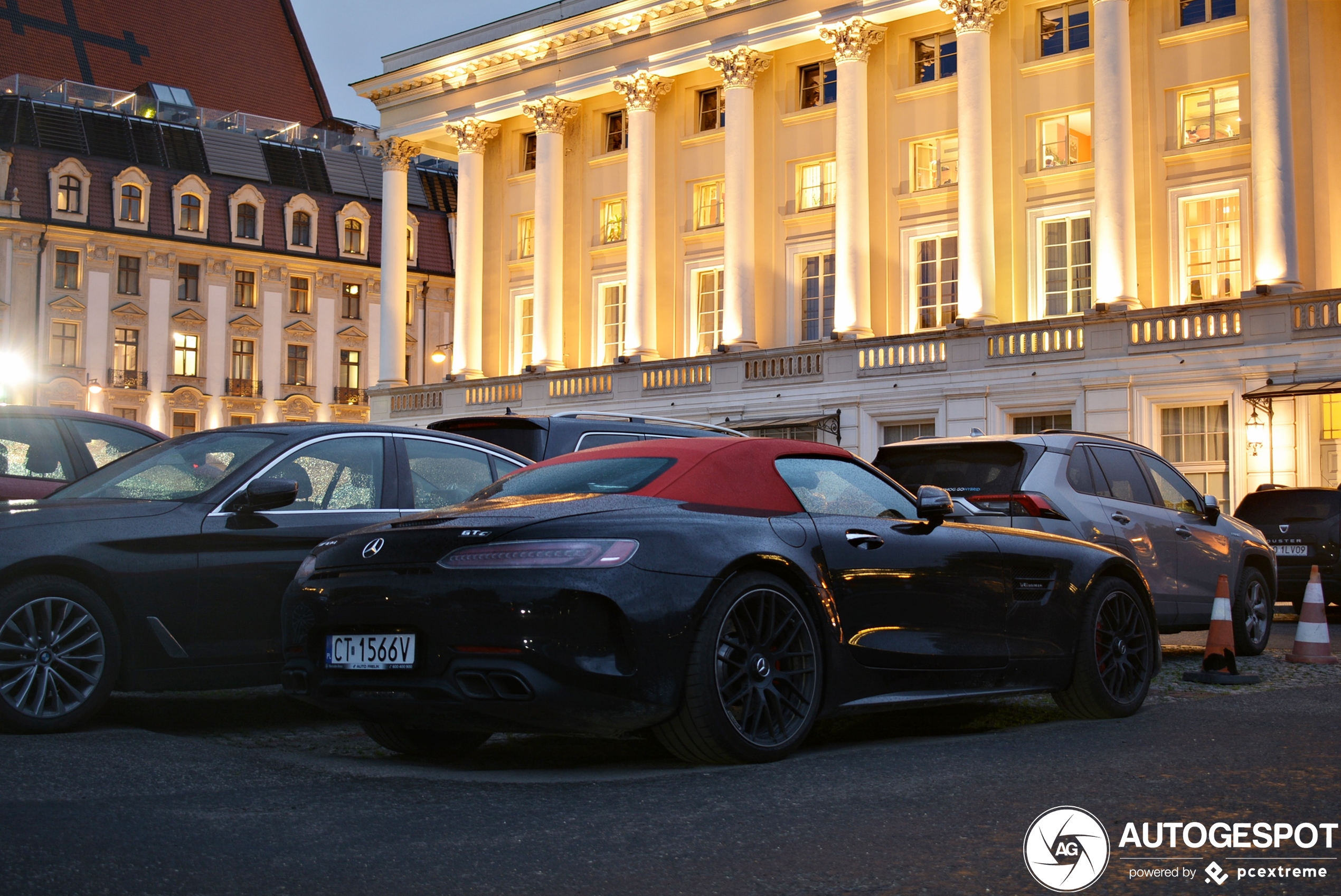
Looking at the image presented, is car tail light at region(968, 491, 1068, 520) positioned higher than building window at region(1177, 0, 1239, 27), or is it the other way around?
building window at region(1177, 0, 1239, 27)

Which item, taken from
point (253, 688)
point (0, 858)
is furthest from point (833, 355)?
point (0, 858)

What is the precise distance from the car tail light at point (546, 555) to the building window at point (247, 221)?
201ft

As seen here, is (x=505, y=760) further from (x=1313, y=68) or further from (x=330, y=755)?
(x=1313, y=68)

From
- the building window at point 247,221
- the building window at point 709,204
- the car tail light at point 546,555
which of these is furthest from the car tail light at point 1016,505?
the building window at point 247,221

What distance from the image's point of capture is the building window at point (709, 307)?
40.5m

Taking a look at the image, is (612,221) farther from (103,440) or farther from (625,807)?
(625,807)

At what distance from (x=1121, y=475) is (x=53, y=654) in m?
7.82

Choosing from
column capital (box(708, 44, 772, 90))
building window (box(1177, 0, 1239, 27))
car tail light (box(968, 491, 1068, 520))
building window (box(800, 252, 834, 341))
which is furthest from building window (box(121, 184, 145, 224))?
car tail light (box(968, 491, 1068, 520))

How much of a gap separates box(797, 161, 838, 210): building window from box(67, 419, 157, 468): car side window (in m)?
29.2

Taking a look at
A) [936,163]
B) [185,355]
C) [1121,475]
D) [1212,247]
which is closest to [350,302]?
[185,355]

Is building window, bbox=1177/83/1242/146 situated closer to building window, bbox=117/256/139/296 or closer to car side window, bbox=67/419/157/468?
car side window, bbox=67/419/157/468

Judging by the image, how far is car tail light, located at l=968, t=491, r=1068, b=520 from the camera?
397 inches

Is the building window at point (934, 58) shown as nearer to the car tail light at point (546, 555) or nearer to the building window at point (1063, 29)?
the building window at point (1063, 29)

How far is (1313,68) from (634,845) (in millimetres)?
30837
